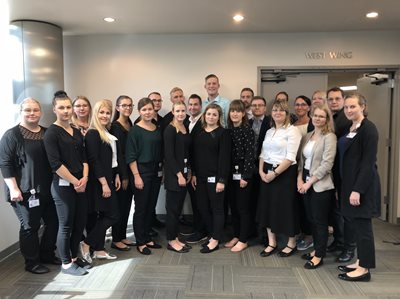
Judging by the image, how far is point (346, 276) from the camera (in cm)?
294

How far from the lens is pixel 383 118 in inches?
190

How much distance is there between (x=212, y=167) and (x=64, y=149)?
1405 mm

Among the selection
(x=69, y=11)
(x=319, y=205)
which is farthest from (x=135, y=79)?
(x=319, y=205)

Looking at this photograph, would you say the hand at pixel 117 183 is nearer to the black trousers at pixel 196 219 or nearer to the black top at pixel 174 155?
the black top at pixel 174 155

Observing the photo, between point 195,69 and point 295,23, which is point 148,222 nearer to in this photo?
point 195,69

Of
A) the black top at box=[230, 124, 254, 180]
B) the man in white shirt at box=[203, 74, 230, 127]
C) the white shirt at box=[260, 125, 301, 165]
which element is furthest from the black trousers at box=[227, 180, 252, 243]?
the man in white shirt at box=[203, 74, 230, 127]

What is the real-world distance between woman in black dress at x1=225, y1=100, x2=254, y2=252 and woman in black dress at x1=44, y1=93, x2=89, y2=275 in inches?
57.6

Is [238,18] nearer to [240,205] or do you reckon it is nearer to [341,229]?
[240,205]

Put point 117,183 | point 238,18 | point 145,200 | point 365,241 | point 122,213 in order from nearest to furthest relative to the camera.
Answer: point 365,241 < point 117,183 < point 145,200 < point 122,213 < point 238,18

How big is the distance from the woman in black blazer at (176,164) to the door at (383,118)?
297 cm

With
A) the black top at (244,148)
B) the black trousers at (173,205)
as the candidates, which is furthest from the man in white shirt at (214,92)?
the black trousers at (173,205)

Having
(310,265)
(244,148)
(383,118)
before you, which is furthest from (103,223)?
(383,118)

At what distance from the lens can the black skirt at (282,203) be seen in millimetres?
3324

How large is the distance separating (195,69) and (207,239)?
2.34 meters
